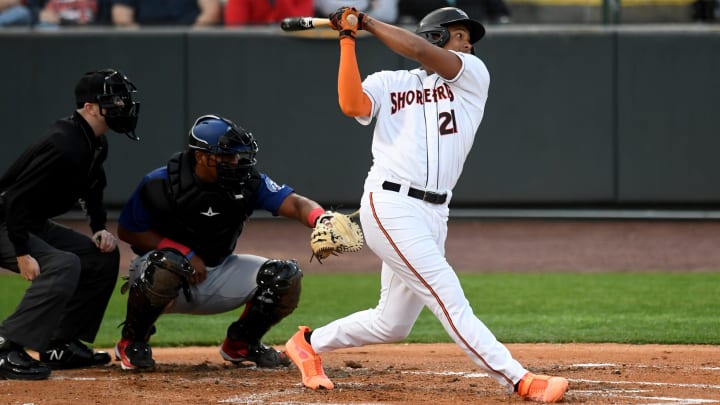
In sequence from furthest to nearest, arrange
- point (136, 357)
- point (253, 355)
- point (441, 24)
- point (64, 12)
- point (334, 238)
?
point (64, 12)
point (253, 355)
point (136, 357)
point (334, 238)
point (441, 24)

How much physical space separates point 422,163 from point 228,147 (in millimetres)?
1102

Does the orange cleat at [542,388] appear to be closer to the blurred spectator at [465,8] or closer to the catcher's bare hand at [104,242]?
the catcher's bare hand at [104,242]

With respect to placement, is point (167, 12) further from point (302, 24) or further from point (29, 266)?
point (302, 24)

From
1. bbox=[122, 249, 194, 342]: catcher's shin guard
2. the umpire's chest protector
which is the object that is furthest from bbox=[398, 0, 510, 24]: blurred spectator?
bbox=[122, 249, 194, 342]: catcher's shin guard

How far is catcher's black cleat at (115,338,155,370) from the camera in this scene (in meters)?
5.75

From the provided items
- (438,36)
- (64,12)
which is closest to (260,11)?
(64,12)

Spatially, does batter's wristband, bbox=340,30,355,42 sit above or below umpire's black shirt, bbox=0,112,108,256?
above

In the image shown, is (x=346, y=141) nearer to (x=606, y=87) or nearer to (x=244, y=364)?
(x=606, y=87)

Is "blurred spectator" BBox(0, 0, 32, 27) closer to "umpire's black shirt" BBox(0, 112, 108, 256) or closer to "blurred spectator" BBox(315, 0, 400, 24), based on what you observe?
"blurred spectator" BBox(315, 0, 400, 24)

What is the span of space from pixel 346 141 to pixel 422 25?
687 cm

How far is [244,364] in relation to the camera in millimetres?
6105

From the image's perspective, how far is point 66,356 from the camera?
591cm

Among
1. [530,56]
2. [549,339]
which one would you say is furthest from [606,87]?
[549,339]

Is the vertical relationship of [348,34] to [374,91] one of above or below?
above
